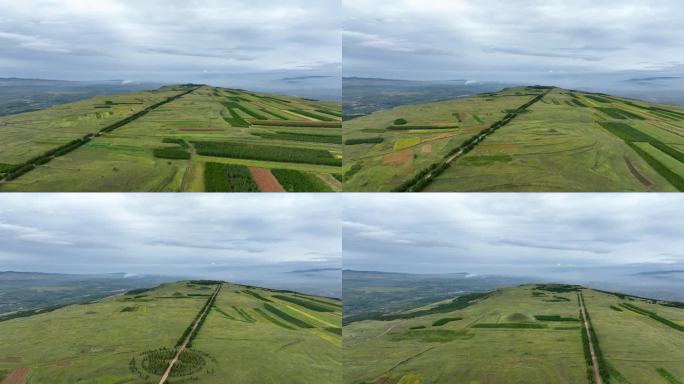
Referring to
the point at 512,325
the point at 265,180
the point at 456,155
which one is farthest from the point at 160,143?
the point at 512,325

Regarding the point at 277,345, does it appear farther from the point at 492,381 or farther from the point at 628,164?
the point at 628,164

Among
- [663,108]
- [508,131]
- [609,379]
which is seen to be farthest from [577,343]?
[663,108]

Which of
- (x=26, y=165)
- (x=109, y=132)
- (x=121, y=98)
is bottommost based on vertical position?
(x=26, y=165)

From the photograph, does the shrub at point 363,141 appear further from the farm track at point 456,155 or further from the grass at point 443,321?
the grass at point 443,321

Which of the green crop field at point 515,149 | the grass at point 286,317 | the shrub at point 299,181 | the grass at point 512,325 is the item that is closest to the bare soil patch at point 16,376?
the grass at point 286,317

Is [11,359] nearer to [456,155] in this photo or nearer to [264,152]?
[264,152]

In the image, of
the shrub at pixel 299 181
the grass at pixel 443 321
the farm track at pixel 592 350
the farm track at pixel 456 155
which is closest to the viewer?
the farm track at pixel 456 155
